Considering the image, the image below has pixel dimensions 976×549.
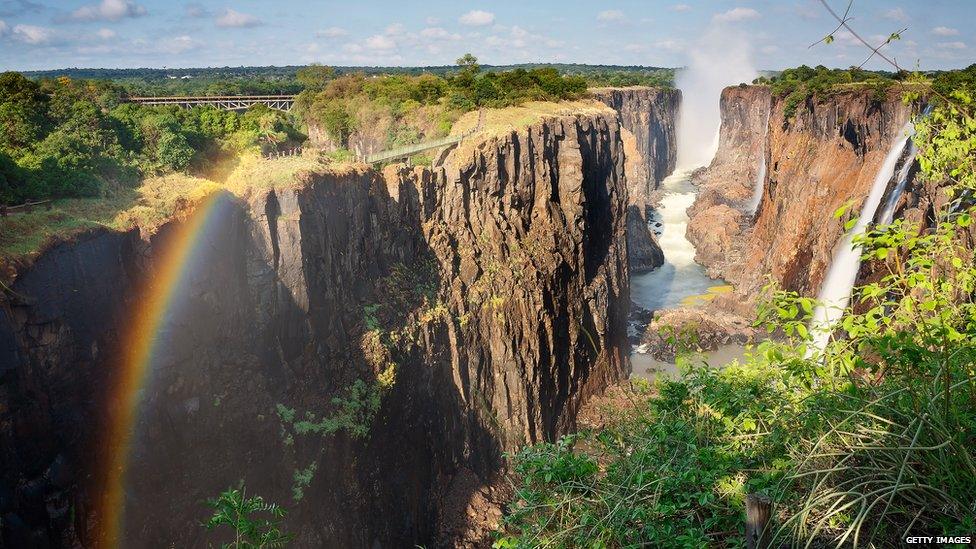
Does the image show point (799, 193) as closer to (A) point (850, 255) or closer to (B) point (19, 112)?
(A) point (850, 255)

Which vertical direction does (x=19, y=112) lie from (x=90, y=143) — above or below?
above

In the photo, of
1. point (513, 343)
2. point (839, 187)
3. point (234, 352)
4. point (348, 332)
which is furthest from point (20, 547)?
point (839, 187)

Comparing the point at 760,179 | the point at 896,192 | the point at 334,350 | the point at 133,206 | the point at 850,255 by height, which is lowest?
the point at 334,350

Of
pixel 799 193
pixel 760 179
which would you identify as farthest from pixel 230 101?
pixel 760 179

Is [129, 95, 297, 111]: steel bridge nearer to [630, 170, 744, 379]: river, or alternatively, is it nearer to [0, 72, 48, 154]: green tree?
[0, 72, 48, 154]: green tree

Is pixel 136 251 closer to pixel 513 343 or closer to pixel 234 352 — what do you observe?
pixel 234 352

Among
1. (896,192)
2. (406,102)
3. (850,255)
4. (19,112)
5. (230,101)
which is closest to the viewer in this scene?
(19,112)

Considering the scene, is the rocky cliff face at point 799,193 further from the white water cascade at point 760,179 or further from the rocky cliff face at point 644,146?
the rocky cliff face at point 644,146
